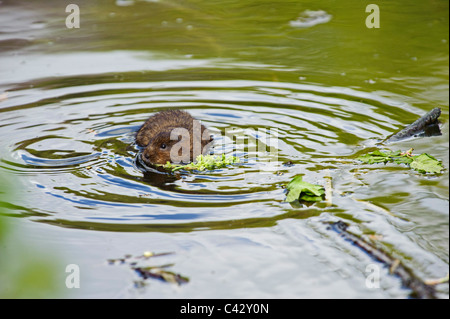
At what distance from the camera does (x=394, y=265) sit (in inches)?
159

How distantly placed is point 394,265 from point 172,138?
12.3ft

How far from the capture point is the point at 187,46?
11.3 meters

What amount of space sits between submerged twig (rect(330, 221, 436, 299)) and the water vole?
2.77 meters

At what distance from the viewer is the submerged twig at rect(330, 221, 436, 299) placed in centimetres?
370

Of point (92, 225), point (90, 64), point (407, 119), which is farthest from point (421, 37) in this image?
point (92, 225)

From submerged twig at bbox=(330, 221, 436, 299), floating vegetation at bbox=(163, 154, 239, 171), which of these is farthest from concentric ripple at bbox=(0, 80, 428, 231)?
submerged twig at bbox=(330, 221, 436, 299)

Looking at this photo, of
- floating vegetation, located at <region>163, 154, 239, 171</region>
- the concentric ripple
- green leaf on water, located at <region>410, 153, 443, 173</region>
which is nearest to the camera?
the concentric ripple

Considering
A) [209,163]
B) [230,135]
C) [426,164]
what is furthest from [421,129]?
[209,163]

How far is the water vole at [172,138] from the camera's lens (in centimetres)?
684

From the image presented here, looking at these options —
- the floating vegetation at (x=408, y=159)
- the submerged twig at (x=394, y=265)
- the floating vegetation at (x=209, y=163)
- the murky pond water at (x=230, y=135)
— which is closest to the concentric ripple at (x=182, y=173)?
the murky pond water at (x=230, y=135)

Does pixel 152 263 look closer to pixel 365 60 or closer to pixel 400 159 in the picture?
pixel 400 159

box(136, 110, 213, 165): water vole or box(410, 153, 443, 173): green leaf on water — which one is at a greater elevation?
box(136, 110, 213, 165): water vole

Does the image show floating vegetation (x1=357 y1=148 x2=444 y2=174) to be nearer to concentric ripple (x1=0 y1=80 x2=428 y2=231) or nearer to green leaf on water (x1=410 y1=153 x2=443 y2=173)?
green leaf on water (x1=410 y1=153 x2=443 y2=173)
